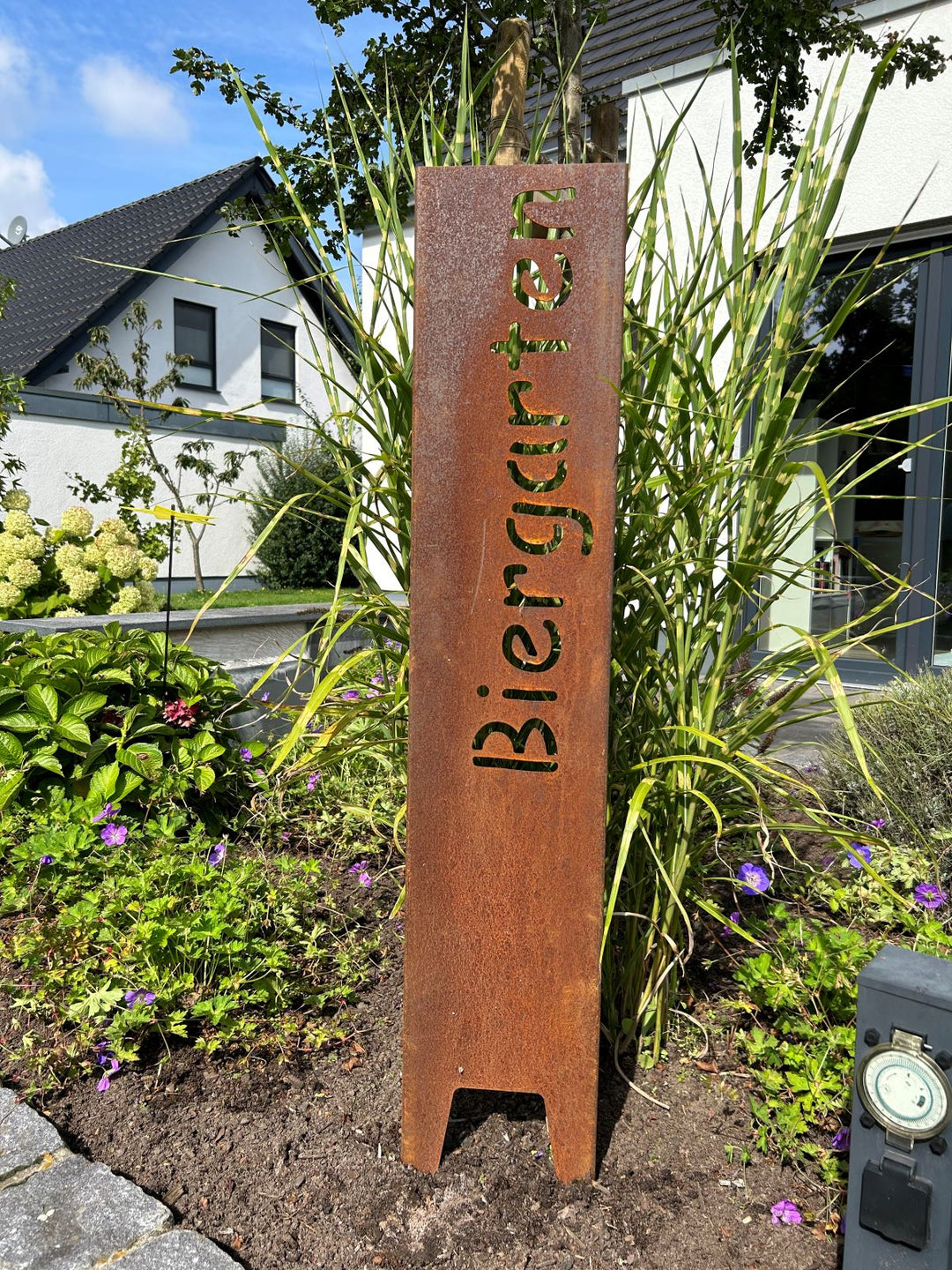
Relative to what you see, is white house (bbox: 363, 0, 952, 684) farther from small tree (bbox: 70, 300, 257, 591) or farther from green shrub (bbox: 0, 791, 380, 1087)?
small tree (bbox: 70, 300, 257, 591)

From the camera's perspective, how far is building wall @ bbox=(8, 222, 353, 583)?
12.3 m

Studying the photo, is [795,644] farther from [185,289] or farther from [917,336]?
[185,289]

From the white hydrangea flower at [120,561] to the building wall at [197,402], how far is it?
645 cm

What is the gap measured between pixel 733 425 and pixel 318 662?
0.85 metres

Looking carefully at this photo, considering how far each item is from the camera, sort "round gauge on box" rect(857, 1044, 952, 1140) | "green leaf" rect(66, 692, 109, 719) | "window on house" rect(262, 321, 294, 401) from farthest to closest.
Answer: "window on house" rect(262, 321, 294, 401) → "green leaf" rect(66, 692, 109, 719) → "round gauge on box" rect(857, 1044, 952, 1140)

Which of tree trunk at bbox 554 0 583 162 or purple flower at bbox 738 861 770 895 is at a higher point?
tree trunk at bbox 554 0 583 162

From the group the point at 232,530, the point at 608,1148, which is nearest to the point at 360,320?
the point at 608,1148

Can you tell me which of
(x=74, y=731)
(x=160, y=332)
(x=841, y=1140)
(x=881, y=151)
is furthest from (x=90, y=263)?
(x=841, y=1140)

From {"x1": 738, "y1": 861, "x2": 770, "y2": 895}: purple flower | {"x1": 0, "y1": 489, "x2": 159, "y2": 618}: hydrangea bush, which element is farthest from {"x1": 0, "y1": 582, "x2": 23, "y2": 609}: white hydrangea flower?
{"x1": 738, "y1": 861, "x2": 770, "y2": 895}: purple flower

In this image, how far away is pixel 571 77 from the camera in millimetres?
2664

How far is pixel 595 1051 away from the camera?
61.1 inches

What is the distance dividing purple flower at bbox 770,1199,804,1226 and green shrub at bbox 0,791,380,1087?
906mm

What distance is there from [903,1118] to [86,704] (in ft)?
7.81

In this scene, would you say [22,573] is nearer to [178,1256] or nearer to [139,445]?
[178,1256]
